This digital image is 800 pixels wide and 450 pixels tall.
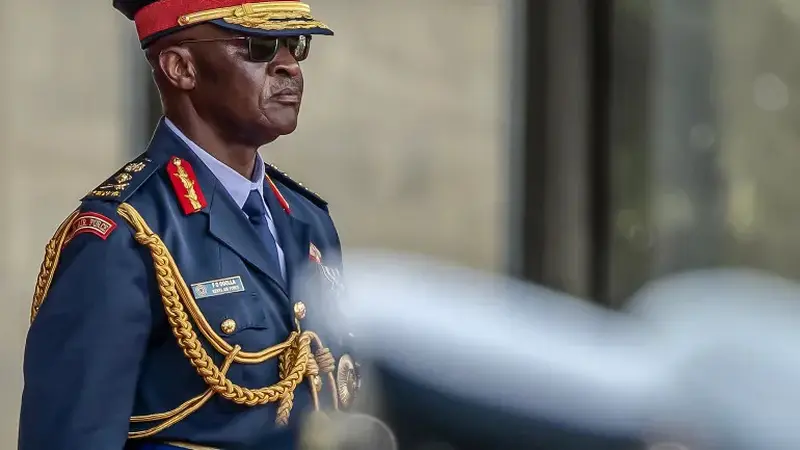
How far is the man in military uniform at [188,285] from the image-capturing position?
1161 millimetres

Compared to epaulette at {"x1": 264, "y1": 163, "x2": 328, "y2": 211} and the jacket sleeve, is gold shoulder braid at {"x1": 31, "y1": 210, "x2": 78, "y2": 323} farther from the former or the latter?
epaulette at {"x1": 264, "y1": 163, "x2": 328, "y2": 211}

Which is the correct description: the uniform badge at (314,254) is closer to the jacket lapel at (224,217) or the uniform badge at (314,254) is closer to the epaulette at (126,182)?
the jacket lapel at (224,217)

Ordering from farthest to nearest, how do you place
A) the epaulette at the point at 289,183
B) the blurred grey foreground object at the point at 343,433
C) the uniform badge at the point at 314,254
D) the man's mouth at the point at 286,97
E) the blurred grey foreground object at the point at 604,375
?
the epaulette at the point at 289,183
the uniform badge at the point at 314,254
the man's mouth at the point at 286,97
the blurred grey foreground object at the point at 343,433
the blurred grey foreground object at the point at 604,375

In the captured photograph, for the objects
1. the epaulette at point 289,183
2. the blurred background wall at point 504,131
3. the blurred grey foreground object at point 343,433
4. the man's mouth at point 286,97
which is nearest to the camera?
the blurred grey foreground object at point 343,433

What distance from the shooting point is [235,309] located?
121 cm

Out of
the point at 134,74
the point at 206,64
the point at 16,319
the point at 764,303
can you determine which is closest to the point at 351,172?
the point at 134,74

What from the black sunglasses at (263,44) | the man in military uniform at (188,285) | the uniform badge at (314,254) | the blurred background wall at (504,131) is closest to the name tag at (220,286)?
the man in military uniform at (188,285)

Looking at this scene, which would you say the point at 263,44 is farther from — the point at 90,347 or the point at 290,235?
the point at 90,347

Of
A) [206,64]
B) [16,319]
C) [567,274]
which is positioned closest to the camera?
[206,64]

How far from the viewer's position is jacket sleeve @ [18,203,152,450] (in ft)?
3.78

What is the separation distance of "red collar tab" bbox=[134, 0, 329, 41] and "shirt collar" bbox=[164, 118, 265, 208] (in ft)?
0.36

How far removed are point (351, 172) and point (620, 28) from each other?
0.78 meters

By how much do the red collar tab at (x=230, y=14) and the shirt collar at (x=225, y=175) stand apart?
108mm

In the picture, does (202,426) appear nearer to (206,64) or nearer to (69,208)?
(206,64)
